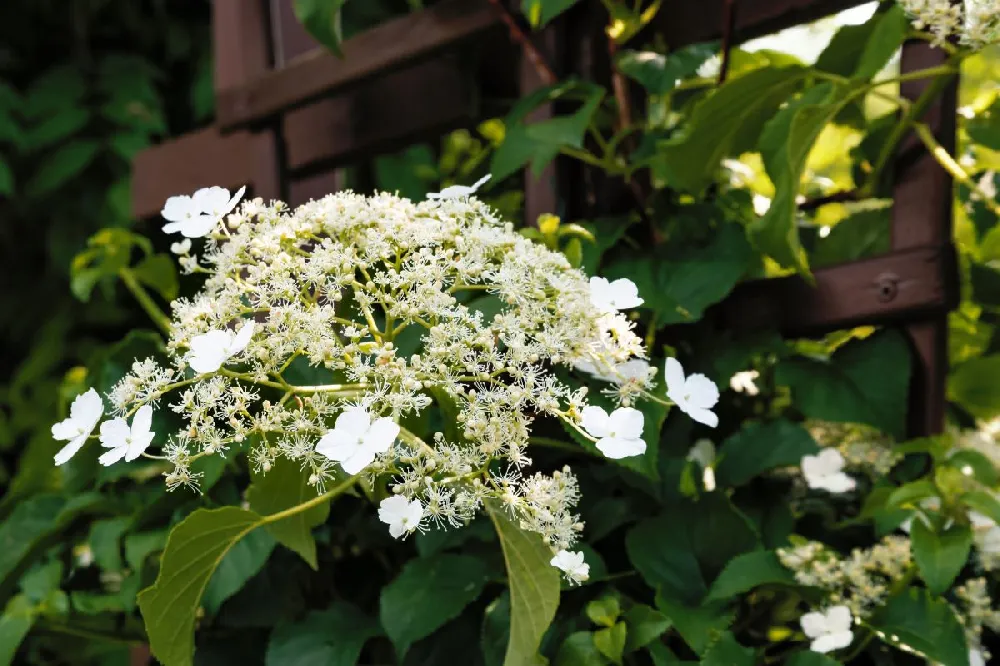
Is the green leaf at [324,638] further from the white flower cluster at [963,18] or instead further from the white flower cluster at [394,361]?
the white flower cluster at [963,18]

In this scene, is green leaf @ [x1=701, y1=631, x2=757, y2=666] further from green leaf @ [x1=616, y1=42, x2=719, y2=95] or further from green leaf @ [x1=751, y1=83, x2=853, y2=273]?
green leaf @ [x1=616, y1=42, x2=719, y2=95]

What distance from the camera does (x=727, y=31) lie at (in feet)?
3.69

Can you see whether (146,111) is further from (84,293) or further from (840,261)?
(840,261)

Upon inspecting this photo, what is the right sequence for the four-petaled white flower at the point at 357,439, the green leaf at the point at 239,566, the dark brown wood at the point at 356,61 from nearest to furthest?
1. the four-petaled white flower at the point at 357,439
2. the green leaf at the point at 239,566
3. the dark brown wood at the point at 356,61

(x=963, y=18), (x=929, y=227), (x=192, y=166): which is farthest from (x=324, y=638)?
(x=192, y=166)

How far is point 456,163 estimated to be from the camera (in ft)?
5.95

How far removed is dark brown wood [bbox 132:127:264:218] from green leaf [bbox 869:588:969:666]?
3.36 feet

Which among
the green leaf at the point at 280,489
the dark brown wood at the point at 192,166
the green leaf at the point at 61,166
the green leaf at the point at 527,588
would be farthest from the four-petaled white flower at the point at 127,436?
the green leaf at the point at 61,166

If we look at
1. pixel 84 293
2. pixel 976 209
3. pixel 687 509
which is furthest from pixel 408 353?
pixel 976 209

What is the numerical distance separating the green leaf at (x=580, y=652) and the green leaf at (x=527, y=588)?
122 millimetres

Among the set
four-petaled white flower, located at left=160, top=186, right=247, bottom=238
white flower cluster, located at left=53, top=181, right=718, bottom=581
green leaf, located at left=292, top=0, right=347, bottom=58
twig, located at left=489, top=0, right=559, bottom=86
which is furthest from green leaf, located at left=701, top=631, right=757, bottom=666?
green leaf, located at left=292, top=0, right=347, bottom=58

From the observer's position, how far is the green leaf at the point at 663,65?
1080 mm

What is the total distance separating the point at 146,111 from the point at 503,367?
1.88 m

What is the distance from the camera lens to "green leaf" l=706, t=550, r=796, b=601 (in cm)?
90
